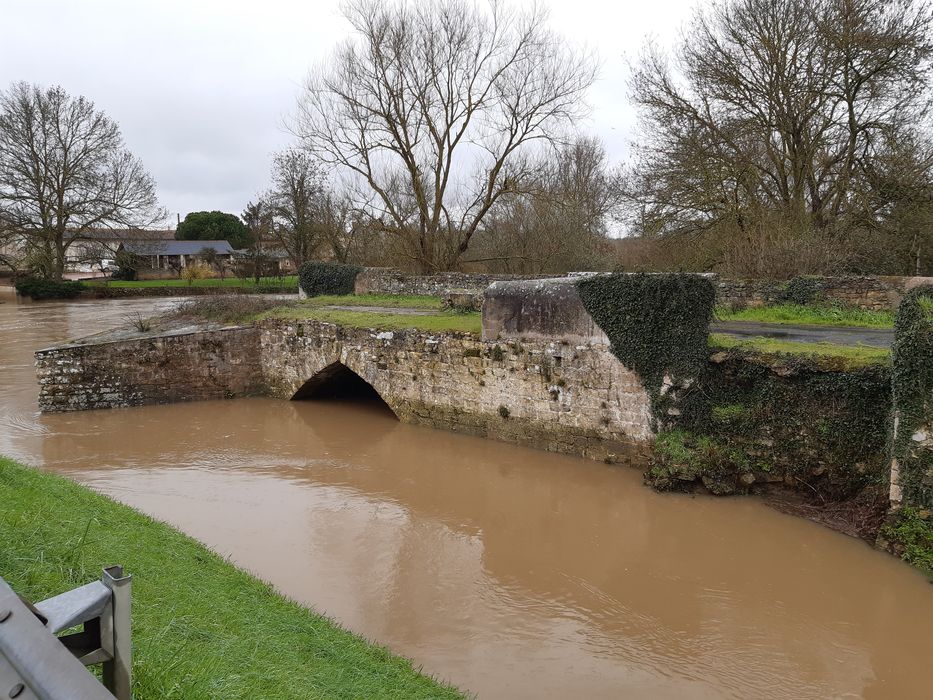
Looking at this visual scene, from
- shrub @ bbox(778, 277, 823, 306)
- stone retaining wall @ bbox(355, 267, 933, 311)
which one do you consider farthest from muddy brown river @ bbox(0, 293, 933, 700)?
shrub @ bbox(778, 277, 823, 306)

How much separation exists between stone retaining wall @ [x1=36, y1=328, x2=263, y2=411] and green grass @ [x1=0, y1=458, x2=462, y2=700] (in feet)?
24.9

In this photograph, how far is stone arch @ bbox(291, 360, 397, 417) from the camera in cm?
1285

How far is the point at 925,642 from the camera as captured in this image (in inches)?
198

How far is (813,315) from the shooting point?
11.2 meters

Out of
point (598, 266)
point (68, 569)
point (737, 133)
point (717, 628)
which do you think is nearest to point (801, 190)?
point (737, 133)

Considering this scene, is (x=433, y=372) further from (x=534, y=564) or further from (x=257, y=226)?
(x=257, y=226)

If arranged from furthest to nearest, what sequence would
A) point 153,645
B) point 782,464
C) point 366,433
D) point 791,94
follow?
point 791,94, point 366,433, point 782,464, point 153,645

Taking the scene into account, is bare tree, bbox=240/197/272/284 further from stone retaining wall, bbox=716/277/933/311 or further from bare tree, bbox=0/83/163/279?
stone retaining wall, bbox=716/277/933/311

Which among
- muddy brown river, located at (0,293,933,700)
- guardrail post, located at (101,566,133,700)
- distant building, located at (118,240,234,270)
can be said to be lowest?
muddy brown river, located at (0,293,933,700)

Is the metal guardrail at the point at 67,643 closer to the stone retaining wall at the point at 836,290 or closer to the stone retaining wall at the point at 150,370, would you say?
the stone retaining wall at the point at 836,290

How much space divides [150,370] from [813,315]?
492 inches

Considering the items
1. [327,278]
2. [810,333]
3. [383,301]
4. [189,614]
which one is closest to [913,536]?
[810,333]

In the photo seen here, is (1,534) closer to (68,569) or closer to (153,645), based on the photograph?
(68,569)

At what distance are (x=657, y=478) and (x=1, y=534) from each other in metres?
6.74
